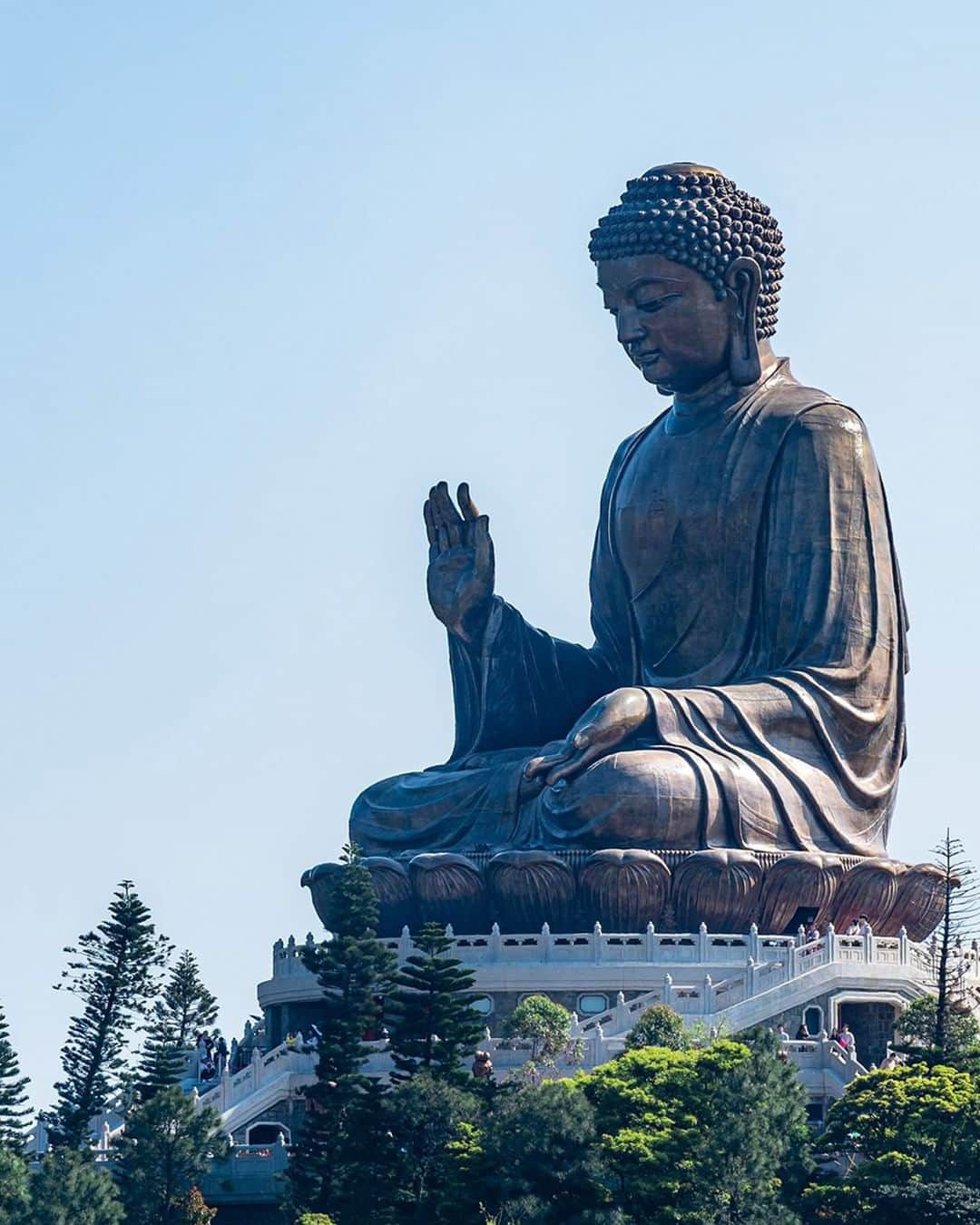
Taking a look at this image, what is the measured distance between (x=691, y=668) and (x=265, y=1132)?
28.9 ft

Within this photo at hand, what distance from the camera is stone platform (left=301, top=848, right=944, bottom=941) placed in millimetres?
39719

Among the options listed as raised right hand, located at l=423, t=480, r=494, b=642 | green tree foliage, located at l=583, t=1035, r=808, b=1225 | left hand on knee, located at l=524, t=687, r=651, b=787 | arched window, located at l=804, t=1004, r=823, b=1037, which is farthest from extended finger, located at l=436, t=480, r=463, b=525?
green tree foliage, located at l=583, t=1035, r=808, b=1225

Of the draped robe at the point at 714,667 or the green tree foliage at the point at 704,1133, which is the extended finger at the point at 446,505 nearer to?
the draped robe at the point at 714,667

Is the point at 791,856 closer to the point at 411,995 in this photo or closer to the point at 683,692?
the point at 683,692

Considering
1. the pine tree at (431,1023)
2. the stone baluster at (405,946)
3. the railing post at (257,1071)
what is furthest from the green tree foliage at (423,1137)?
the stone baluster at (405,946)

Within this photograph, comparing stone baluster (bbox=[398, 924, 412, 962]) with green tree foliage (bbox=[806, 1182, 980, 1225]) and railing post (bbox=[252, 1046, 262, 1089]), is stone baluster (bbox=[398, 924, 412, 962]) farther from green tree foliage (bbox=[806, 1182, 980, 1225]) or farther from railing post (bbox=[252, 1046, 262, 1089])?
green tree foliage (bbox=[806, 1182, 980, 1225])

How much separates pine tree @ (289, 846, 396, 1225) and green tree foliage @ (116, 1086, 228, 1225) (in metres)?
0.90

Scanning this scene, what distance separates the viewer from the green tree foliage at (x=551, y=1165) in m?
30.6

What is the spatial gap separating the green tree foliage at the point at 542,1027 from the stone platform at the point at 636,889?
387cm

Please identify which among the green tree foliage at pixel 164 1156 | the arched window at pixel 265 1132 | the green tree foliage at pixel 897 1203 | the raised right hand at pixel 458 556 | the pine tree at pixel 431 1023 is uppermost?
the raised right hand at pixel 458 556

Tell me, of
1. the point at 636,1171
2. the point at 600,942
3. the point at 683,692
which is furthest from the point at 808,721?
the point at 636,1171

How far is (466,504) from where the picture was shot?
42969mm

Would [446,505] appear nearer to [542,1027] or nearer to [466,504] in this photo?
[466,504]

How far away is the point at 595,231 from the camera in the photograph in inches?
1695
